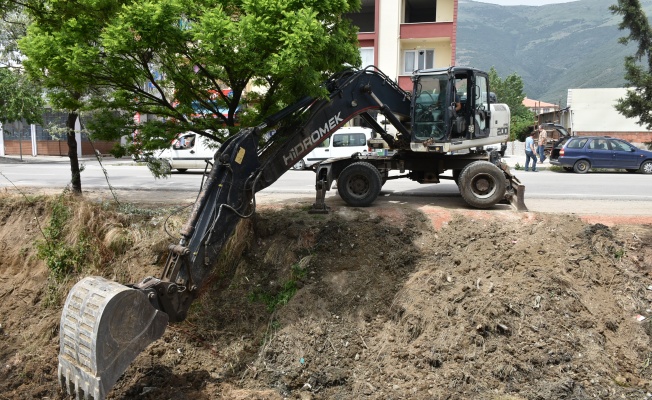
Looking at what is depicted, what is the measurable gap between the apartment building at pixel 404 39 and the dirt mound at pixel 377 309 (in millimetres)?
23259

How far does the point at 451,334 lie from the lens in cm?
665

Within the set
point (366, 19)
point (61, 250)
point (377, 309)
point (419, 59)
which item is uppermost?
point (366, 19)

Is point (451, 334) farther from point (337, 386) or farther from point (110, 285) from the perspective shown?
point (110, 285)

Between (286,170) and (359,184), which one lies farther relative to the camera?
(359,184)

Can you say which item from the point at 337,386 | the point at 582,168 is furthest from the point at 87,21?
the point at 582,168

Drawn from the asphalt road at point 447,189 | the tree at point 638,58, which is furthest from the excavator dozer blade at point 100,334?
the tree at point 638,58

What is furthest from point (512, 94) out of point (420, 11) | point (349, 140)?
point (349, 140)

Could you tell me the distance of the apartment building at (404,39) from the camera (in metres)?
30.3

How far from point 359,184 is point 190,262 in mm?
4467

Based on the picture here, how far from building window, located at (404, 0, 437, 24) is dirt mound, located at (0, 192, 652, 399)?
26470mm

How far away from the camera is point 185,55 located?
284 inches

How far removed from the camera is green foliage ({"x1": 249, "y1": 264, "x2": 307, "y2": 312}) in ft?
24.8

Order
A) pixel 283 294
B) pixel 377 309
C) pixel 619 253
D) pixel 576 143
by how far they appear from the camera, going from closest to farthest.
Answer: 1. pixel 377 309
2. pixel 283 294
3. pixel 619 253
4. pixel 576 143

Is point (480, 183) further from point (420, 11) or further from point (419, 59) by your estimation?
point (420, 11)
